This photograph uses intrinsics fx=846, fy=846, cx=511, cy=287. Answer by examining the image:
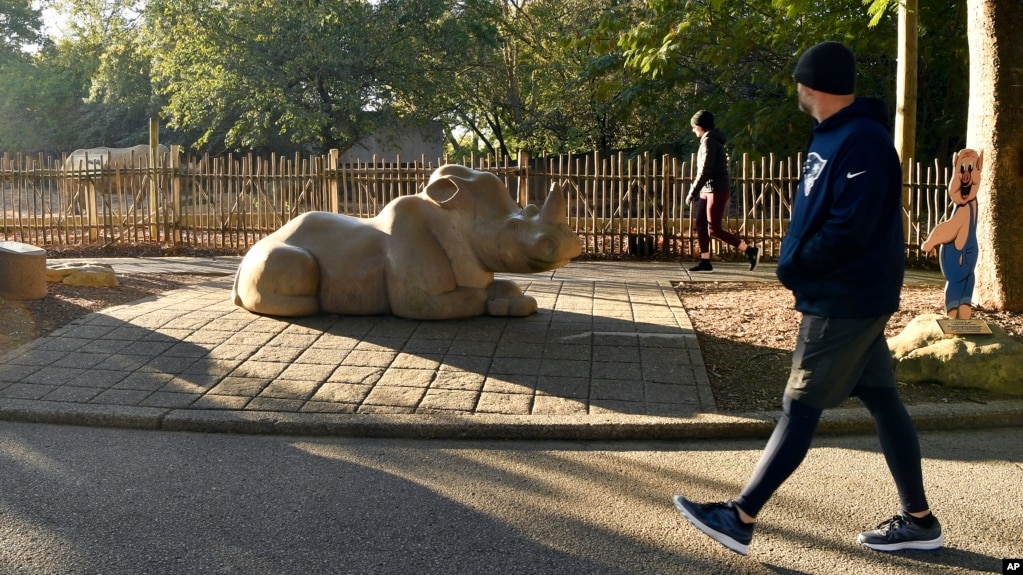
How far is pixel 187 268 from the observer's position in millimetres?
12148

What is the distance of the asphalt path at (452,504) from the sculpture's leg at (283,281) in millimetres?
2339

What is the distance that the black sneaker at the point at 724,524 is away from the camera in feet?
11.6

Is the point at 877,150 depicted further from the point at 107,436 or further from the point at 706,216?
the point at 706,216

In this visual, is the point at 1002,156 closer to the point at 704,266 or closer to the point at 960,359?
the point at 960,359

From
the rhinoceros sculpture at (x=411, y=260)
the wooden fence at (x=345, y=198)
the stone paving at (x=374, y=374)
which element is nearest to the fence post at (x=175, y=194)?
the wooden fence at (x=345, y=198)

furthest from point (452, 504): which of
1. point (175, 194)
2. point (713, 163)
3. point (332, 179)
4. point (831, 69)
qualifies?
point (175, 194)

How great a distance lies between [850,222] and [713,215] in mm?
7654

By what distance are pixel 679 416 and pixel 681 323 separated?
2.53m

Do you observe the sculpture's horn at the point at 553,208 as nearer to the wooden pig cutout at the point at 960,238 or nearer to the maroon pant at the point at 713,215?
the wooden pig cutout at the point at 960,238

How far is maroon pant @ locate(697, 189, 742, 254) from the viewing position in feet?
35.1

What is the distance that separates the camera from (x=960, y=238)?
6.39 m

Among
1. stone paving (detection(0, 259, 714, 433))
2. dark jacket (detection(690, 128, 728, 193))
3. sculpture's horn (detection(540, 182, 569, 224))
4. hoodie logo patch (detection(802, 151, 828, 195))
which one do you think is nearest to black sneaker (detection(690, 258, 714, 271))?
dark jacket (detection(690, 128, 728, 193))

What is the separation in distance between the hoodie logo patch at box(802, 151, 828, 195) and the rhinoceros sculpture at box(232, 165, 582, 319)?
3758 millimetres

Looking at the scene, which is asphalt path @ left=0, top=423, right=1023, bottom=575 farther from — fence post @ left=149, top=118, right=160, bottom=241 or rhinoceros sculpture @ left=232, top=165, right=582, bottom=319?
fence post @ left=149, top=118, right=160, bottom=241
